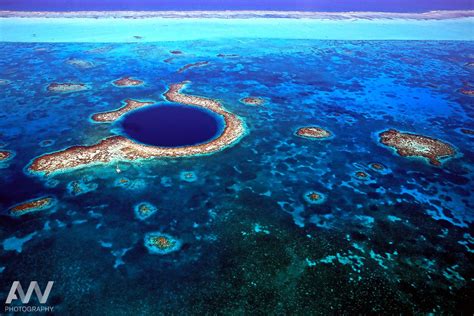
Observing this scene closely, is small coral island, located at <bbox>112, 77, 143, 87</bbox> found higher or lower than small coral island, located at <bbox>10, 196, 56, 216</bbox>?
lower

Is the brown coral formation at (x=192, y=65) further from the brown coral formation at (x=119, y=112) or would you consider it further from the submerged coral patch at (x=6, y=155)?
the submerged coral patch at (x=6, y=155)

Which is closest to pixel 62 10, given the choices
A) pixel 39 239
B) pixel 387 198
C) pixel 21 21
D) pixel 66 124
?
pixel 21 21

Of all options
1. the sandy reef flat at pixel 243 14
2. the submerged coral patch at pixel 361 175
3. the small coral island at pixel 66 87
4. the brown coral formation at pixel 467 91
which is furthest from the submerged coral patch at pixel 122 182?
the sandy reef flat at pixel 243 14

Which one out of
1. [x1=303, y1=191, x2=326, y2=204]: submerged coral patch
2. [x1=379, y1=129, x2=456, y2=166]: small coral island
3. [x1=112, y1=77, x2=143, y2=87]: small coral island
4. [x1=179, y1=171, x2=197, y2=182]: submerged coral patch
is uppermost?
[x1=379, y1=129, x2=456, y2=166]: small coral island

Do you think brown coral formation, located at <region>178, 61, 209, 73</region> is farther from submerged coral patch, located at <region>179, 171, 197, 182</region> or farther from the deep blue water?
the deep blue water

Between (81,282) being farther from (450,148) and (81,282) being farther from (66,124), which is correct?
(450,148)

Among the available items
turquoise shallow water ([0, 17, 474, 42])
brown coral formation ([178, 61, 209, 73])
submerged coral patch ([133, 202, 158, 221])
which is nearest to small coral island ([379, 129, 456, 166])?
submerged coral patch ([133, 202, 158, 221])

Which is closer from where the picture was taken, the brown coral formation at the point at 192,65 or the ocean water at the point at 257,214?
the ocean water at the point at 257,214
